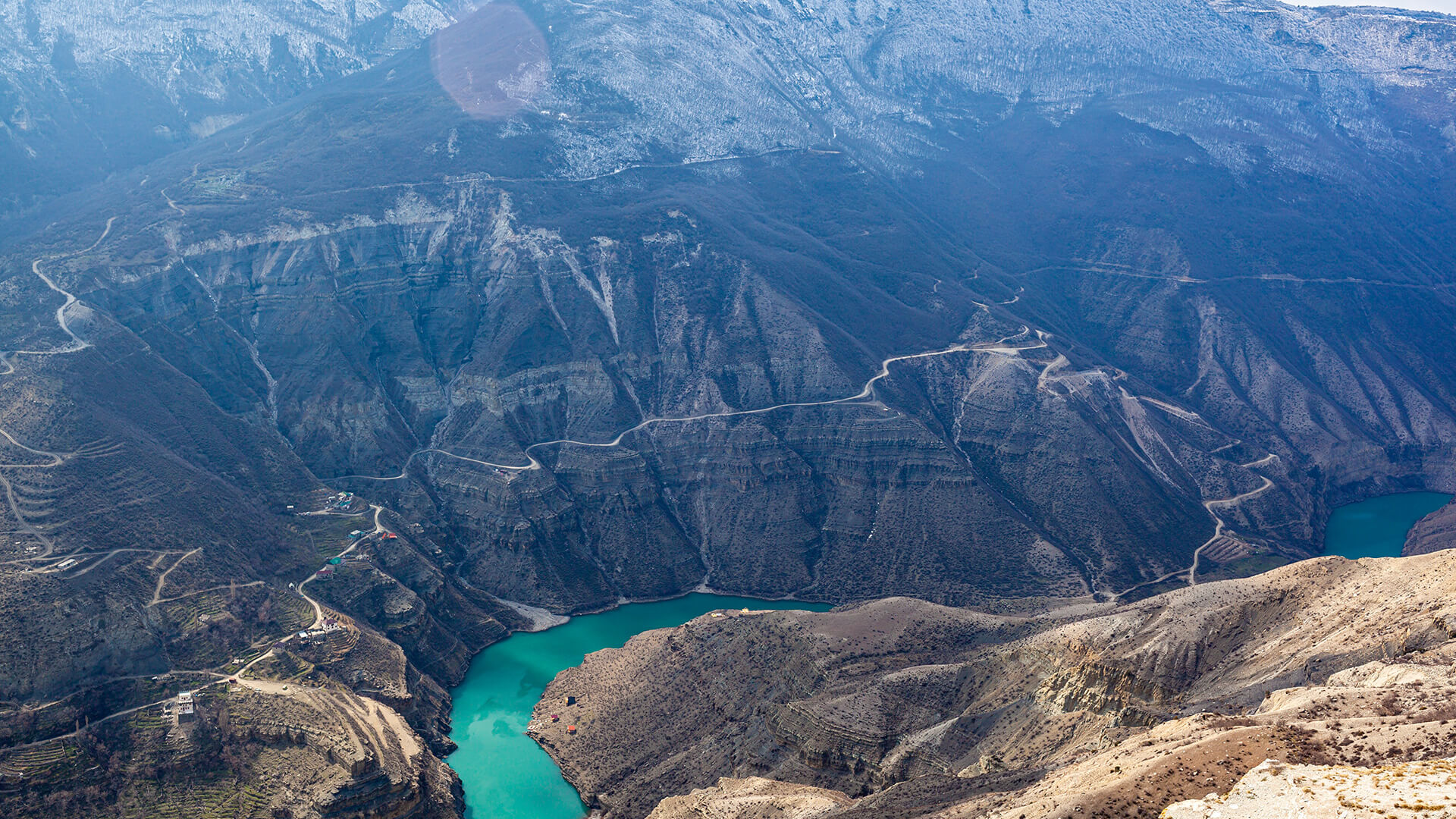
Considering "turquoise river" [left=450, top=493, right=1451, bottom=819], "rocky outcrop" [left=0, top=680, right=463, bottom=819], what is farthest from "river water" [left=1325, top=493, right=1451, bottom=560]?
"rocky outcrop" [left=0, top=680, right=463, bottom=819]

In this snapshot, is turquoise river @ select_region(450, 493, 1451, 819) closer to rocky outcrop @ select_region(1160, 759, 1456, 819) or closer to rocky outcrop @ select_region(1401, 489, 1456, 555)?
rocky outcrop @ select_region(1401, 489, 1456, 555)

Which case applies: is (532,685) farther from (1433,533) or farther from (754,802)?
(1433,533)

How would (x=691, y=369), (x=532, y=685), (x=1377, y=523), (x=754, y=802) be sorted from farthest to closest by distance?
(x=1377, y=523)
(x=691, y=369)
(x=532, y=685)
(x=754, y=802)

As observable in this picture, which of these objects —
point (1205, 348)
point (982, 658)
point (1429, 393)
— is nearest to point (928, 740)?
point (982, 658)

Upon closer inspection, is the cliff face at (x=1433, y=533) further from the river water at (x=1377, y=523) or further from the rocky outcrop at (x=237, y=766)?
the rocky outcrop at (x=237, y=766)

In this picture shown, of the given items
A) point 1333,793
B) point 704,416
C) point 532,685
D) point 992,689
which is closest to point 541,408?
point 704,416

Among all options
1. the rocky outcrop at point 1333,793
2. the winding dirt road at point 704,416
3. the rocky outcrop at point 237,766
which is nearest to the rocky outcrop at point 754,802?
the rocky outcrop at point 237,766
